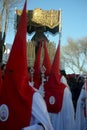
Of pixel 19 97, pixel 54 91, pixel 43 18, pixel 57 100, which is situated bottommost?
pixel 57 100

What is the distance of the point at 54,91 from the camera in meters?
6.62

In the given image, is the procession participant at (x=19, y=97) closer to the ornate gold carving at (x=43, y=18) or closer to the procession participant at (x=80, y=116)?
the procession participant at (x=80, y=116)

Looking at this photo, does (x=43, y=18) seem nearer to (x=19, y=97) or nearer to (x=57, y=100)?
(x=57, y=100)

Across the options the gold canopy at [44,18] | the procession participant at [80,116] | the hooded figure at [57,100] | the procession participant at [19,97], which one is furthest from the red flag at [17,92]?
the gold canopy at [44,18]

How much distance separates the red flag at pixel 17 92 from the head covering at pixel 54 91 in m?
2.43

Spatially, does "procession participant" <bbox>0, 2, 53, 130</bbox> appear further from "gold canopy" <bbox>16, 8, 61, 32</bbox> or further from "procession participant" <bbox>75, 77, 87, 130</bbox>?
"gold canopy" <bbox>16, 8, 61, 32</bbox>

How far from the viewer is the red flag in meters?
4.03

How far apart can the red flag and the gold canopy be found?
94.7 feet

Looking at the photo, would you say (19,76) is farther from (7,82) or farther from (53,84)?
(53,84)

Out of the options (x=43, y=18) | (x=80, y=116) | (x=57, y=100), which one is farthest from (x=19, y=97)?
(x=43, y=18)

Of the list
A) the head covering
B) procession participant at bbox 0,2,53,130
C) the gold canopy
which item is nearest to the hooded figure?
the head covering

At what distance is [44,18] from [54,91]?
27883 mm

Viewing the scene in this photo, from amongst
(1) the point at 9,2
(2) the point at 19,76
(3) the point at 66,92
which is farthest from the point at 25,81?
(1) the point at 9,2

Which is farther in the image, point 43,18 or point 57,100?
point 43,18
